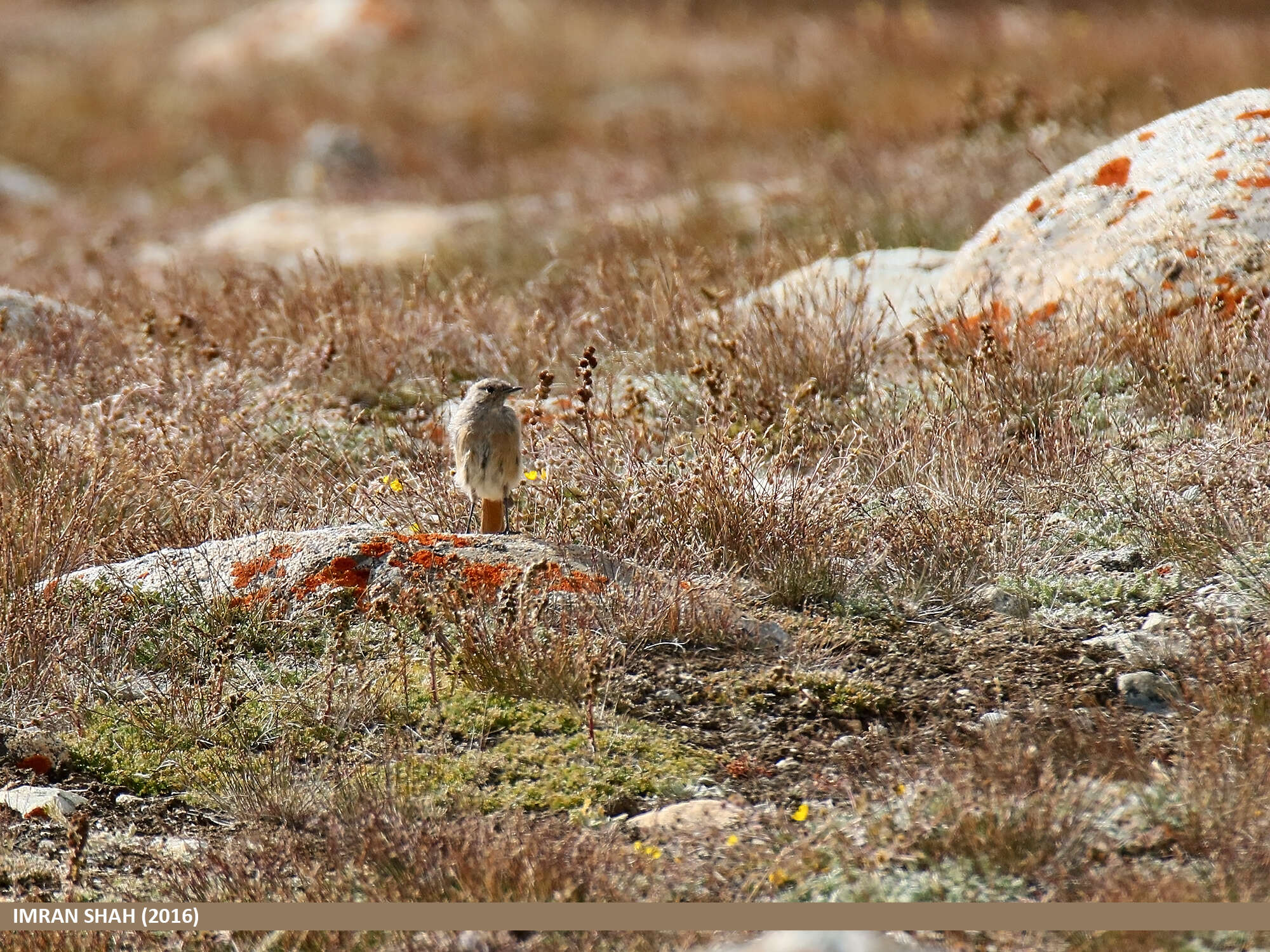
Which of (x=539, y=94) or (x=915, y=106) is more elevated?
(x=539, y=94)

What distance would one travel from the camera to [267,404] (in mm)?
6562

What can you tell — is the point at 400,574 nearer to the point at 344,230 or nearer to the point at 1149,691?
the point at 1149,691

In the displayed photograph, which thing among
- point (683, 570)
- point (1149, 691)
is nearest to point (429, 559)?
point (683, 570)

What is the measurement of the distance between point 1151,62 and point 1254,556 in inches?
439

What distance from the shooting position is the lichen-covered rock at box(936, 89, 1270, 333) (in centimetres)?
627

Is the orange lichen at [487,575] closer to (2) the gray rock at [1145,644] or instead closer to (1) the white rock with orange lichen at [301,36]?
(2) the gray rock at [1145,644]

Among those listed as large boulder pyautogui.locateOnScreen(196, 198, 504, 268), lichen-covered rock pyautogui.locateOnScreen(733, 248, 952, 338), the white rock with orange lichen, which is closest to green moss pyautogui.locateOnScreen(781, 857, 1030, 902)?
lichen-covered rock pyautogui.locateOnScreen(733, 248, 952, 338)

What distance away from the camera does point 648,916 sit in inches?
119

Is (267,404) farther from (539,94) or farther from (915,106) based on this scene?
(539,94)

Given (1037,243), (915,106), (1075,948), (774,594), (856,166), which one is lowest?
(1075,948)

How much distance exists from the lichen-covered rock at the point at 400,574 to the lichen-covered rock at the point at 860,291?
2.41 meters

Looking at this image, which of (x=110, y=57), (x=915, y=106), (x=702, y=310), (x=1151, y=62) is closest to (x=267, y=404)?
(x=702, y=310)

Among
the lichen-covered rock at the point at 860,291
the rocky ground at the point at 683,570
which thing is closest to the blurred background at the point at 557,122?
the lichen-covered rock at the point at 860,291

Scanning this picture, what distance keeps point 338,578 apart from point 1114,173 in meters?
4.56
